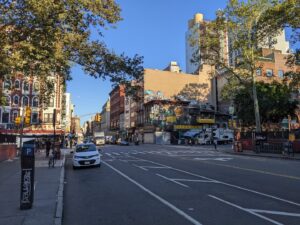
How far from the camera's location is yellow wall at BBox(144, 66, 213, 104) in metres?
93.6

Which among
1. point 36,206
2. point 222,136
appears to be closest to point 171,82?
point 222,136

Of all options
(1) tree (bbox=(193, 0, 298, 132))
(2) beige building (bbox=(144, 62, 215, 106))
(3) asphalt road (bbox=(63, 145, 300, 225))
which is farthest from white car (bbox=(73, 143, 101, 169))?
(2) beige building (bbox=(144, 62, 215, 106))

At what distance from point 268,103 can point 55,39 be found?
154ft

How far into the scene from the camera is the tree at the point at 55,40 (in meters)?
11.0

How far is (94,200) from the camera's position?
9.75 metres

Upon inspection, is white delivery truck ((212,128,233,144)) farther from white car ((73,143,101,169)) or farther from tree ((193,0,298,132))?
white car ((73,143,101,169))

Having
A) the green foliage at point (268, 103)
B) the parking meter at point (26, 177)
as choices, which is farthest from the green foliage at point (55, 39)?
the green foliage at point (268, 103)

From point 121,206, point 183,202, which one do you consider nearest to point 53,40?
point 121,206

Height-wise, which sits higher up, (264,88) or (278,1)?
(278,1)

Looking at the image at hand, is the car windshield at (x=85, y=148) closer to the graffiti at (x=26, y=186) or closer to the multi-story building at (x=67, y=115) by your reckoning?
the graffiti at (x=26, y=186)

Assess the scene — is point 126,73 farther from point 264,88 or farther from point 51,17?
point 264,88

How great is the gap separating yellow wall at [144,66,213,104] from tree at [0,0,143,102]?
78037 millimetres

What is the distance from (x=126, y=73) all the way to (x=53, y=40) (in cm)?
331

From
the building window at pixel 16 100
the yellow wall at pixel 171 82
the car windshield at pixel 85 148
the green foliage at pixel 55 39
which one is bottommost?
the car windshield at pixel 85 148
